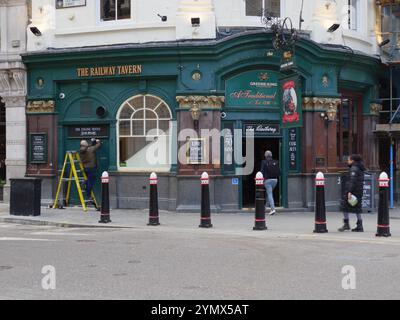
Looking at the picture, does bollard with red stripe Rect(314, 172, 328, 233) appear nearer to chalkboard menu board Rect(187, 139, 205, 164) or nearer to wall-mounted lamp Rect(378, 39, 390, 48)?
chalkboard menu board Rect(187, 139, 205, 164)

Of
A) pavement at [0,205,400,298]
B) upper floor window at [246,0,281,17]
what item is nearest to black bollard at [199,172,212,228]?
pavement at [0,205,400,298]

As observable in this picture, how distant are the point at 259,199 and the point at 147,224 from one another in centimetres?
281

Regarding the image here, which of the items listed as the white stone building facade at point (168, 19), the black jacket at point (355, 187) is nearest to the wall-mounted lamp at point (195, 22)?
the white stone building facade at point (168, 19)

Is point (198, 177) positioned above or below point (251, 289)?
above

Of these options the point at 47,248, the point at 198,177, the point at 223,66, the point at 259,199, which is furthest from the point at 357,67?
the point at 47,248

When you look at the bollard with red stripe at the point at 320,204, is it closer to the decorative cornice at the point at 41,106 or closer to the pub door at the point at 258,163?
the pub door at the point at 258,163

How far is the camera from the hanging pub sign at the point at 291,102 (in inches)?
672

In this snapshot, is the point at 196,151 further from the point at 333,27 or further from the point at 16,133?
the point at 16,133

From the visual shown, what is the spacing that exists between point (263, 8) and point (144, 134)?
4.90 meters

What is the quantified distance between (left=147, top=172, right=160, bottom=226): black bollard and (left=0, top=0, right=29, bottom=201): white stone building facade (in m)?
6.44

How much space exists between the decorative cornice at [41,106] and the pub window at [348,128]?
866cm
